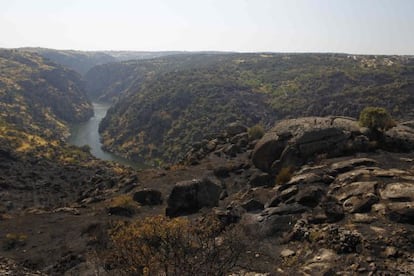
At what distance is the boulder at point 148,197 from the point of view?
1387 inches

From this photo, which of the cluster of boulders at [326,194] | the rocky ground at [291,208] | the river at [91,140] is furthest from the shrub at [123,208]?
the river at [91,140]

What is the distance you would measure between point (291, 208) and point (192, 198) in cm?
943

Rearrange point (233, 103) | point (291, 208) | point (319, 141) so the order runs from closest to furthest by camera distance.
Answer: point (291, 208), point (319, 141), point (233, 103)

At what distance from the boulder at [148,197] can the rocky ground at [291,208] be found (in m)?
0.09

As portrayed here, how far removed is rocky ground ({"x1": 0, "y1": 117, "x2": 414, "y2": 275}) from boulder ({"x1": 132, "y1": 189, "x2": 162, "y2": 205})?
9 centimetres

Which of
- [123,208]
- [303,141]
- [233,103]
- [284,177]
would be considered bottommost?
[233,103]

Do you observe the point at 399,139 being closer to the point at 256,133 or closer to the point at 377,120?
the point at 377,120

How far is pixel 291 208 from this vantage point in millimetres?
22234

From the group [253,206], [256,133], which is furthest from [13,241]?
[256,133]

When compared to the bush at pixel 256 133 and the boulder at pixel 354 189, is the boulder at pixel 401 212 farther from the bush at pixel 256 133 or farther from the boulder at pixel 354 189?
the bush at pixel 256 133

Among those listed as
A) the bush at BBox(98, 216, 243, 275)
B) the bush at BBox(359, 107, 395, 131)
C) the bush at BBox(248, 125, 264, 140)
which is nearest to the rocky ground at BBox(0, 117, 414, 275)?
the bush at BBox(359, 107, 395, 131)

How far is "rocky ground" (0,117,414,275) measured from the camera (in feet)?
57.7

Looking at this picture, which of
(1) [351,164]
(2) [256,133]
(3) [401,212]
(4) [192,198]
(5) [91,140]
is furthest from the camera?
(5) [91,140]

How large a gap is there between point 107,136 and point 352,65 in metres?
124
